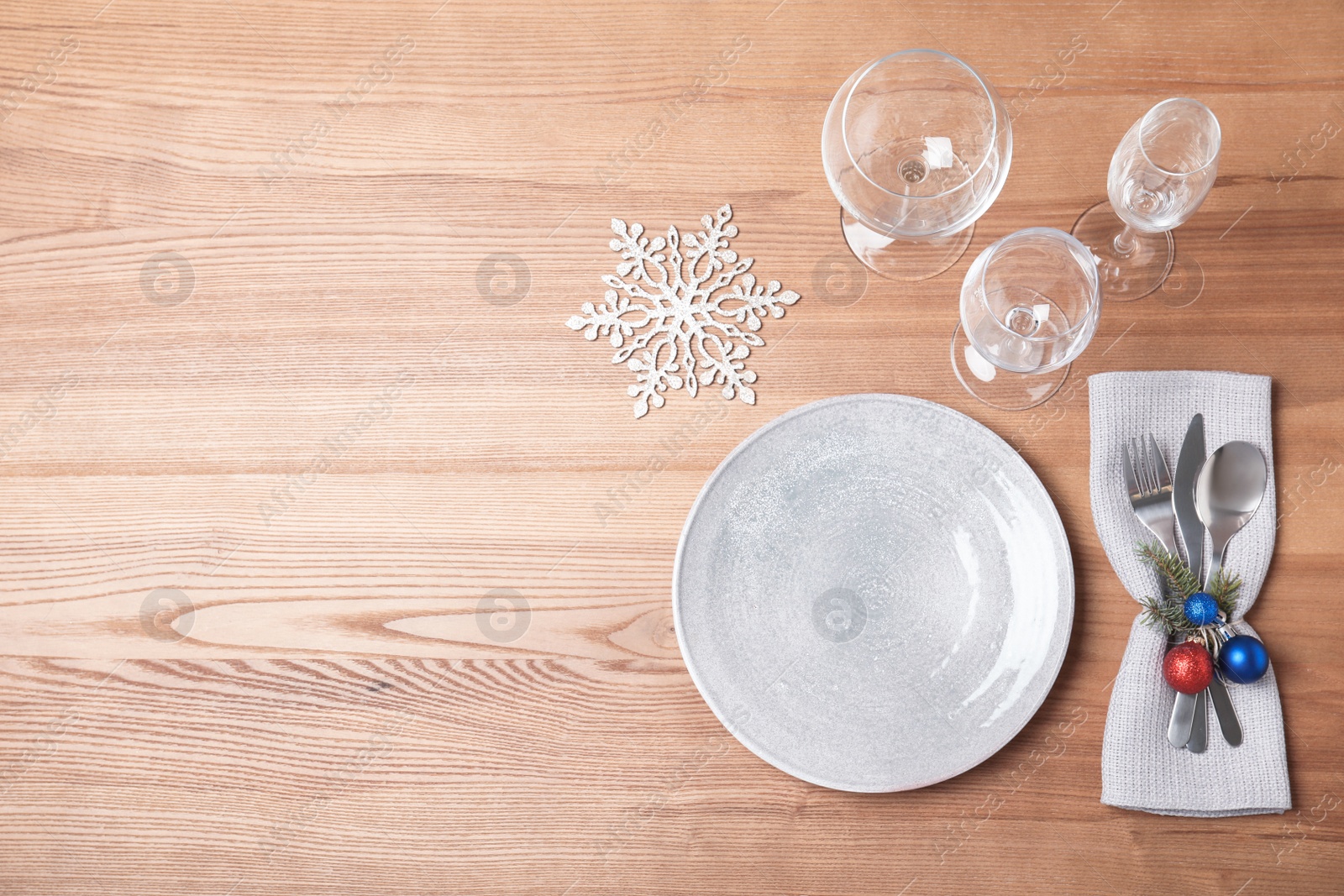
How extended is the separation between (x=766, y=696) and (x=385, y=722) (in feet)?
1.18

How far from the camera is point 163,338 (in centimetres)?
82

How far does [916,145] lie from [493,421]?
0.47m

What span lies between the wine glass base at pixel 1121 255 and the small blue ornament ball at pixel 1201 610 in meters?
0.28

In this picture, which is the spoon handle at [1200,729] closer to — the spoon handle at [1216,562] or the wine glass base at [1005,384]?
the spoon handle at [1216,562]

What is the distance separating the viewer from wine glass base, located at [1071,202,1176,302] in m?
0.78

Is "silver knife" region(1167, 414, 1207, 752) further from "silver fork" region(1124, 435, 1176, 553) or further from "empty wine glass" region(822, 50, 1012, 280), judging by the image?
"empty wine glass" region(822, 50, 1012, 280)

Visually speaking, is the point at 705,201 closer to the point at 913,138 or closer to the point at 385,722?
the point at 913,138

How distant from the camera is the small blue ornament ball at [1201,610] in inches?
27.6

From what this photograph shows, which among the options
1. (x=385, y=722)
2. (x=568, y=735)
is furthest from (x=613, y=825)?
(x=385, y=722)

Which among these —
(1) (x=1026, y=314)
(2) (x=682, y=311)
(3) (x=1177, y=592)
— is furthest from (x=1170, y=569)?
(2) (x=682, y=311)

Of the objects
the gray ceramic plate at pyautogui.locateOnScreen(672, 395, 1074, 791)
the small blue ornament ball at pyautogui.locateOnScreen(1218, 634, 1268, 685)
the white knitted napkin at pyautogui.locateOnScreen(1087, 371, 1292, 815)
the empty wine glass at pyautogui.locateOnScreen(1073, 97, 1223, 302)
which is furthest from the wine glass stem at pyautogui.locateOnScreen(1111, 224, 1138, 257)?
the small blue ornament ball at pyautogui.locateOnScreen(1218, 634, 1268, 685)

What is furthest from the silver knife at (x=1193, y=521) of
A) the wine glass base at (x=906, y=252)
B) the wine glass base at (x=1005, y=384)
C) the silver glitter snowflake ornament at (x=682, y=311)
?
the silver glitter snowflake ornament at (x=682, y=311)

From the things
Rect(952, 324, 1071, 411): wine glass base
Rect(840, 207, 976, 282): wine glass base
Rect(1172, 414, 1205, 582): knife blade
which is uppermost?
Rect(840, 207, 976, 282): wine glass base

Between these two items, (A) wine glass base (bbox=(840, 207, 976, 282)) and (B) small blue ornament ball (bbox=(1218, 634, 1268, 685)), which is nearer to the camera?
(B) small blue ornament ball (bbox=(1218, 634, 1268, 685))
